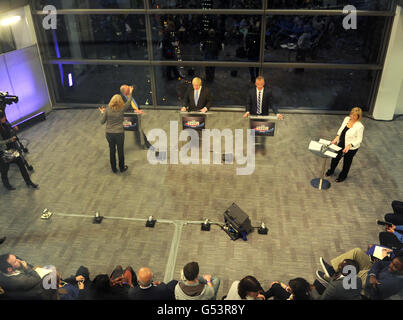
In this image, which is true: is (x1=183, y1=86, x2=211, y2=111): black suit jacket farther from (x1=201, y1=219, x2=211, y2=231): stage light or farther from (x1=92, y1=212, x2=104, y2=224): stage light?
(x1=92, y1=212, x2=104, y2=224): stage light

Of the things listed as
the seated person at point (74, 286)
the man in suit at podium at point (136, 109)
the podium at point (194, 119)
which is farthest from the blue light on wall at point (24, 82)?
the seated person at point (74, 286)

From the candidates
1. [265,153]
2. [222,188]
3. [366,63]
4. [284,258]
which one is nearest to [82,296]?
[284,258]

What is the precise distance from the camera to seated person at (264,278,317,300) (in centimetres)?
401

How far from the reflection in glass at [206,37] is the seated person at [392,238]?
5646mm

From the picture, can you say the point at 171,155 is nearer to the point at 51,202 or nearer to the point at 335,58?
the point at 51,202

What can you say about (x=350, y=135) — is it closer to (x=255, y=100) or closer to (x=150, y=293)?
(x=255, y=100)

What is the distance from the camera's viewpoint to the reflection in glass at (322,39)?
9203mm

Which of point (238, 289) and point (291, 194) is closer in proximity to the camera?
point (238, 289)

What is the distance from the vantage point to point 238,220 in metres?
5.68

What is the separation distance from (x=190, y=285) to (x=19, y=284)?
6.19ft

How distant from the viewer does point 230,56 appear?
1007 cm

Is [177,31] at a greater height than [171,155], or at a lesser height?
greater
